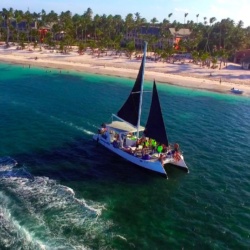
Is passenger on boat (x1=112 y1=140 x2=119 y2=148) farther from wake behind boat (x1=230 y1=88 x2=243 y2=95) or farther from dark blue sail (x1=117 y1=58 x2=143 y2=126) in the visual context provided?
wake behind boat (x1=230 y1=88 x2=243 y2=95)

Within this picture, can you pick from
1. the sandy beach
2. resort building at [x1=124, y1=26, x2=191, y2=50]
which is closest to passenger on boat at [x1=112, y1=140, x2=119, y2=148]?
the sandy beach

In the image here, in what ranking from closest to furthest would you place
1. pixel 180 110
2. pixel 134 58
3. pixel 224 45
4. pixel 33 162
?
pixel 33 162
pixel 180 110
pixel 134 58
pixel 224 45

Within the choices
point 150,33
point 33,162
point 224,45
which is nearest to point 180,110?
point 33,162

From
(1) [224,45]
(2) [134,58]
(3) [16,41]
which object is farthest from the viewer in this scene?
(3) [16,41]

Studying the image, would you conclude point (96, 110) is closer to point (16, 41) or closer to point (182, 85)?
point (182, 85)

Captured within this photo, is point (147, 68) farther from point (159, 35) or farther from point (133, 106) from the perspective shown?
point (133, 106)

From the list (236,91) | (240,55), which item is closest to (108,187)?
(236,91)
